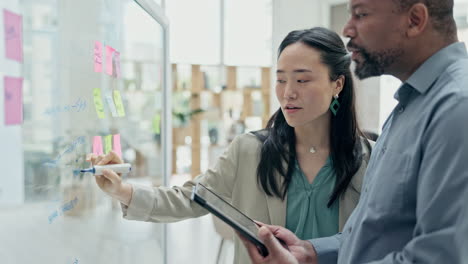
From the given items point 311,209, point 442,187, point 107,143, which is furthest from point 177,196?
point 442,187

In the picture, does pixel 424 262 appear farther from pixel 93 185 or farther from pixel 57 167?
pixel 93 185

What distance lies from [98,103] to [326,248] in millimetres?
790

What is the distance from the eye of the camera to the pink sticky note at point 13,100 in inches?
29.7

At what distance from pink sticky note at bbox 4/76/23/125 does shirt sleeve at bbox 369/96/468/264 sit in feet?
2.45

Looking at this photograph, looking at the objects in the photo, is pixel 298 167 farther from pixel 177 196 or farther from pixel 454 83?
pixel 454 83

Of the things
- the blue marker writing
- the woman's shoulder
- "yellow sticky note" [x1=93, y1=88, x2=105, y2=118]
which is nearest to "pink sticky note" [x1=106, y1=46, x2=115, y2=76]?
"yellow sticky note" [x1=93, y1=88, x2=105, y2=118]

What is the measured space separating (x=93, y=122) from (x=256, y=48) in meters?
5.91

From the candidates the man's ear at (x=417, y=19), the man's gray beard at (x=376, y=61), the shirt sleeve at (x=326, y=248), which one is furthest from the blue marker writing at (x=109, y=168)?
the man's ear at (x=417, y=19)

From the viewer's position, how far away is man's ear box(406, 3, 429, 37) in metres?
0.74

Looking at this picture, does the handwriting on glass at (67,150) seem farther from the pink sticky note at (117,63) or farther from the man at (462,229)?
the man at (462,229)

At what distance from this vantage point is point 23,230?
0.83 m

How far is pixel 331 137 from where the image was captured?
1.36 meters

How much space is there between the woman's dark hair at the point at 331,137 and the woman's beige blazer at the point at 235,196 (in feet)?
0.09

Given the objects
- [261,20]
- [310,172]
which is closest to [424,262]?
[310,172]
